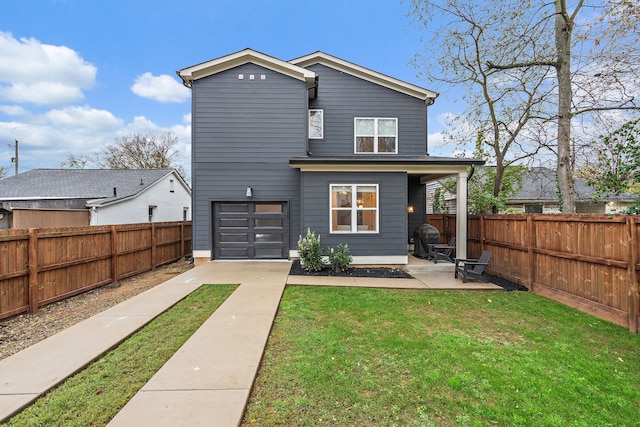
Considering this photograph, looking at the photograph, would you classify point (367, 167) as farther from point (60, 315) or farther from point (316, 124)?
point (60, 315)

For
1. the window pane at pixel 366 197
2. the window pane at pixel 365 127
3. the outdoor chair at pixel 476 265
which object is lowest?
→ the outdoor chair at pixel 476 265

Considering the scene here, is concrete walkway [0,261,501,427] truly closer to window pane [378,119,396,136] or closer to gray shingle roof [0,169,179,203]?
window pane [378,119,396,136]

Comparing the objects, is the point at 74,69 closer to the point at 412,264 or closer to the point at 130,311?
the point at 130,311

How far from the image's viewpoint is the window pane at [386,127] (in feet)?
36.9

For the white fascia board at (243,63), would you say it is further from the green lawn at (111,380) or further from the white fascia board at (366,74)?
the green lawn at (111,380)

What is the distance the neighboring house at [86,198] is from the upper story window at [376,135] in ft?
40.8

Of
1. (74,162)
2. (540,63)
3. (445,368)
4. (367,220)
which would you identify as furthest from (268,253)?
(74,162)

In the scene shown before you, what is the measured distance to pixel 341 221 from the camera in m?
8.96

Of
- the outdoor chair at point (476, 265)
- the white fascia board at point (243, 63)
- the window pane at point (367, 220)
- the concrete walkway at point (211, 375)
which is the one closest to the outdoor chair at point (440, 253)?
the outdoor chair at point (476, 265)

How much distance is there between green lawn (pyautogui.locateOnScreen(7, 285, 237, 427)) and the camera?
240 cm

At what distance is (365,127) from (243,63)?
4939 millimetres

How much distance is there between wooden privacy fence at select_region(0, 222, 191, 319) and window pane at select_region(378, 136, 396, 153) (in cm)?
861

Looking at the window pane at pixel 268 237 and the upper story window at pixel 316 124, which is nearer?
the window pane at pixel 268 237

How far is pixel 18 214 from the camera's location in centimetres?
1270
